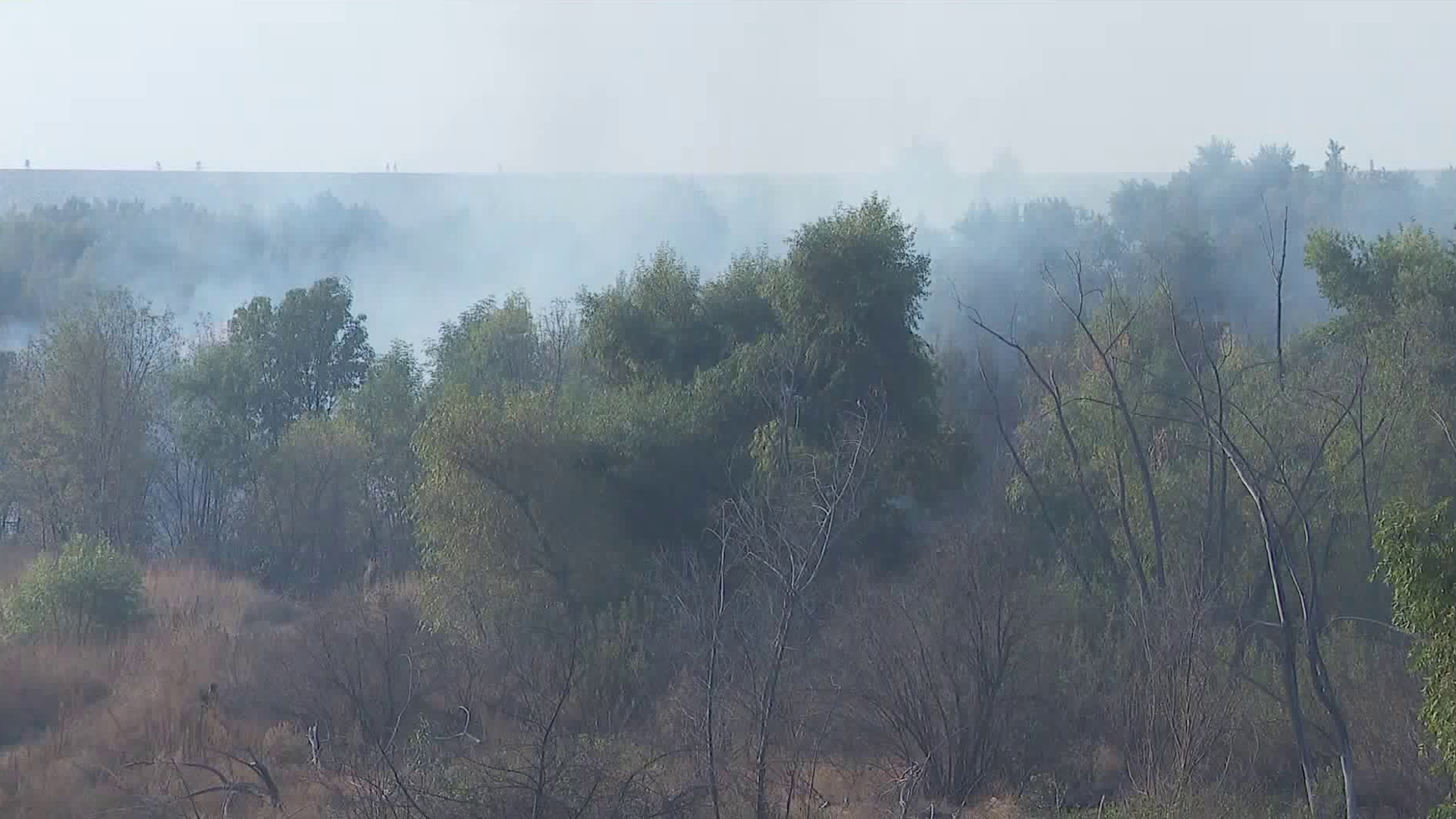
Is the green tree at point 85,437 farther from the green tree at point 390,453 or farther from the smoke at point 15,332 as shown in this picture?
the smoke at point 15,332

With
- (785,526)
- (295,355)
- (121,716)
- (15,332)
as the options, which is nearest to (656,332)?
(121,716)

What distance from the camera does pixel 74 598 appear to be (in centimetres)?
1669

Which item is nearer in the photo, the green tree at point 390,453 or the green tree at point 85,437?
the green tree at point 390,453

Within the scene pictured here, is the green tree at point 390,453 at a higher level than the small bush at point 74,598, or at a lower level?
higher

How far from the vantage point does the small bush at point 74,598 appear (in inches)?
648

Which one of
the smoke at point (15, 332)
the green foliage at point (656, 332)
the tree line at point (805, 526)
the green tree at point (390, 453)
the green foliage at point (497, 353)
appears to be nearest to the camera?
the tree line at point (805, 526)

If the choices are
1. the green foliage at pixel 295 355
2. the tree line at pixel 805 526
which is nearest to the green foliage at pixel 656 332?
the tree line at pixel 805 526

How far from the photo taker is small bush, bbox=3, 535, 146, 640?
1647cm

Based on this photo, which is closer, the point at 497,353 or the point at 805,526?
the point at 805,526

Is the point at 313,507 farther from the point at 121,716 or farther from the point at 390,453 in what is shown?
the point at 121,716

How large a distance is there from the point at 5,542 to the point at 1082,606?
18.6 metres

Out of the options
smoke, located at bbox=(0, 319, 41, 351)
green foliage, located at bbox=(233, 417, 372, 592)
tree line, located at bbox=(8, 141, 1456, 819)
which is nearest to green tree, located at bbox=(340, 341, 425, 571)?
tree line, located at bbox=(8, 141, 1456, 819)

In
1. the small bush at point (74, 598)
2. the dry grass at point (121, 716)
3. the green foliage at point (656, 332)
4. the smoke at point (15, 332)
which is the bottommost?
the dry grass at point (121, 716)

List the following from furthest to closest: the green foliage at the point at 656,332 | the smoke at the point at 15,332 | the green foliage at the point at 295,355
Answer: the smoke at the point at 15,332 → the green foliage at the point at 295,355 → the green foliage at the point at 656,332
